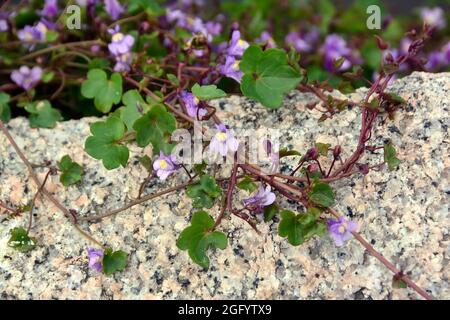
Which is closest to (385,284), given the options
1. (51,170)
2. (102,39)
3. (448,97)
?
(448,97)

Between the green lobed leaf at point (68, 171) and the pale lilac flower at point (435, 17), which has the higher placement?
the pale lilac flower at point (435, 17)

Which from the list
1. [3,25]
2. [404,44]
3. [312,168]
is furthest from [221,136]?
[404,44]

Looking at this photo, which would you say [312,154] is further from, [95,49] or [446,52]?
[446,52]

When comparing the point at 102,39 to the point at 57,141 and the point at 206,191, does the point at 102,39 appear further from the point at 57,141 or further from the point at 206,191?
the point at 206,191

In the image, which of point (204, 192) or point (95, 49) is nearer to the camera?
point (204, 192)

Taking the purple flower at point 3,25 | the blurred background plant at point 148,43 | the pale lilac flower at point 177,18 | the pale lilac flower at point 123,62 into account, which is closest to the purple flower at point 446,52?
the blurred background plant at point 148,43

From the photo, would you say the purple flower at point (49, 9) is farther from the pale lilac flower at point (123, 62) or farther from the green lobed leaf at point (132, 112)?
the green lobed leaf at point (132, 112)
